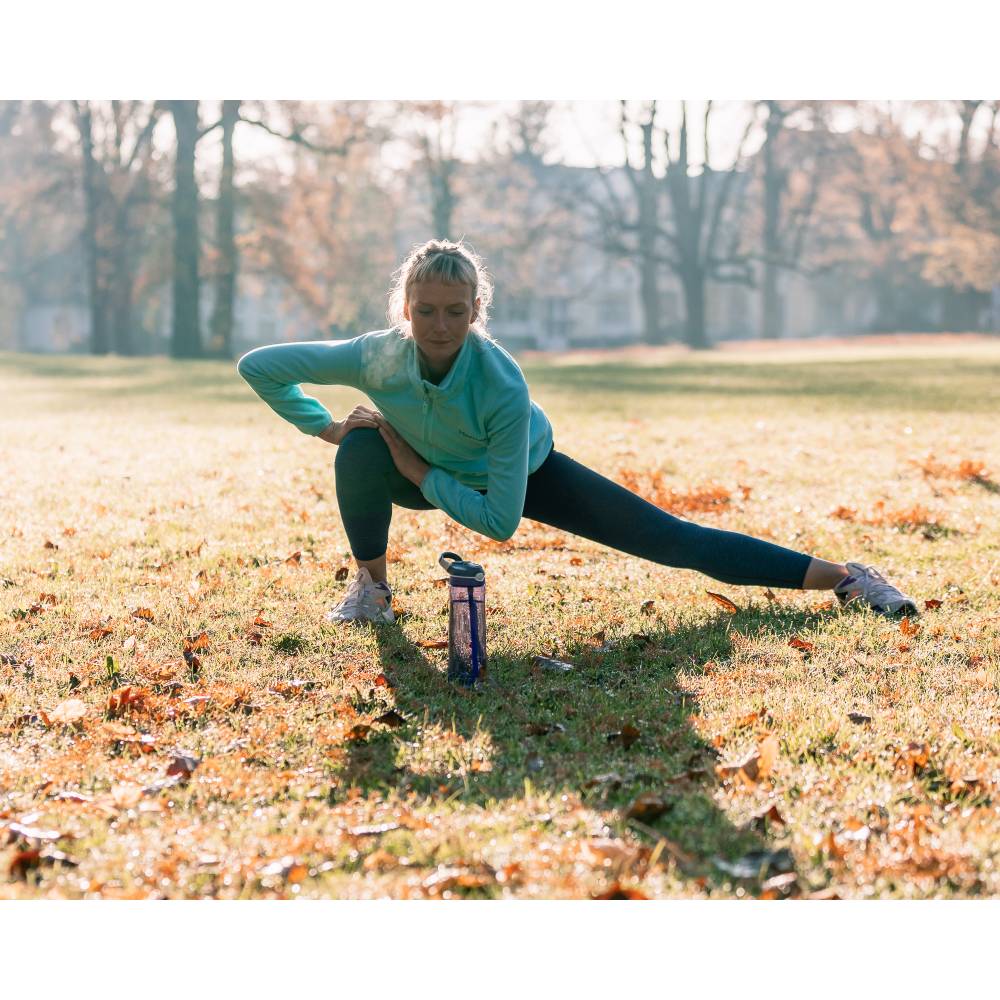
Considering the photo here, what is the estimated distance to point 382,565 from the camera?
509 cm

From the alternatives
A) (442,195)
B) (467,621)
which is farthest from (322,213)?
(467,621)

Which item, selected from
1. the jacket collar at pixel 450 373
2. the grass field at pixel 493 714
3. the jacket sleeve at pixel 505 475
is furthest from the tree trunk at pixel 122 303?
the jacket sleeve at pixel 505 475

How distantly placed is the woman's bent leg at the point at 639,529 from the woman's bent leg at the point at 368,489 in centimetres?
54

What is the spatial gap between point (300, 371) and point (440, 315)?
861 millimetres

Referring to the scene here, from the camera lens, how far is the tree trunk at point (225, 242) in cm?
3219

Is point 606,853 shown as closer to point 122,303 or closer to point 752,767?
point 752,767

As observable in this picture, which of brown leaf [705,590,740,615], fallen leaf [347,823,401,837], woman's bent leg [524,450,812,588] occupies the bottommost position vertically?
fallen leaf [347,823,401,837]

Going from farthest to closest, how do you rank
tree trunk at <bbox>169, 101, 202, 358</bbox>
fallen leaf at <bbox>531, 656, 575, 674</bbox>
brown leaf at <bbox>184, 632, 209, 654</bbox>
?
tree trunk at <bbox>169, 101, 202, 358</bbox>, brown leaf at <bbox>184, 632, 209, 654</bbox>, fallen leaf at <bbox>531, 656, 575, 674</bbox>

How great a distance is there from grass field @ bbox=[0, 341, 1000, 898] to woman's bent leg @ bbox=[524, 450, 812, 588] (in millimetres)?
226

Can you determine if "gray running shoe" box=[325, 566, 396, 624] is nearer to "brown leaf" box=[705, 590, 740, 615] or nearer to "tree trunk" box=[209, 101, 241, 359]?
"brown leaf" box=[705, 590, 740, 615]

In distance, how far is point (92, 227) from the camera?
38.4 metres

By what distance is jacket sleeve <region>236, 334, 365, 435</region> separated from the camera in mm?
4711

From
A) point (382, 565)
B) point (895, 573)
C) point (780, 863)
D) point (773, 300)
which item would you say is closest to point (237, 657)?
point (382, 565)

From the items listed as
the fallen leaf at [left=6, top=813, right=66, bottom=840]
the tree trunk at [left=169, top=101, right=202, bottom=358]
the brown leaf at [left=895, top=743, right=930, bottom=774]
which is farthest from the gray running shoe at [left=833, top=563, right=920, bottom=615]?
the tree trunk at [left=169, top=101, right=202, bottom=358]
